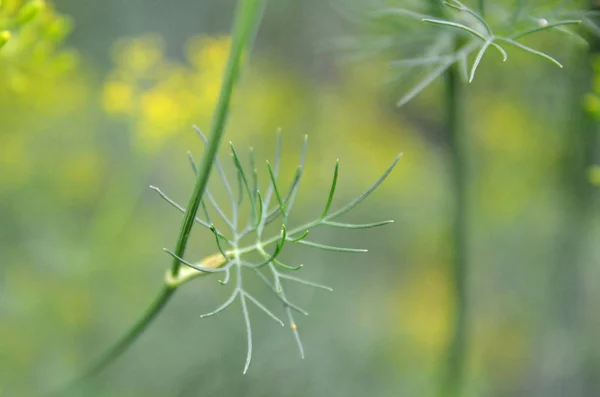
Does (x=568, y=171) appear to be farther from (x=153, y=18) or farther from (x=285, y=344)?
(x=153, y=18)

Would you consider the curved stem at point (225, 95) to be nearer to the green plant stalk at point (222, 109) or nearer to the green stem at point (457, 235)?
the green plant stalk at point (222, 109)

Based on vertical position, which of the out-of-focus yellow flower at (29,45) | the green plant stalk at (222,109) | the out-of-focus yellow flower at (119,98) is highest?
the out-of-focus yellow flower at (119,98)

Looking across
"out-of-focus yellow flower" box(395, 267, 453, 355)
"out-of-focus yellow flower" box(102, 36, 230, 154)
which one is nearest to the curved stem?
"out-of-focus yellow flower" box(102, 36, 230, 154)

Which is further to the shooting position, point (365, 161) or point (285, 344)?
point (365, 161)

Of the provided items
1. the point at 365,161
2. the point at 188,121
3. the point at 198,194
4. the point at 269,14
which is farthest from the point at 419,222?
the point at 198,194

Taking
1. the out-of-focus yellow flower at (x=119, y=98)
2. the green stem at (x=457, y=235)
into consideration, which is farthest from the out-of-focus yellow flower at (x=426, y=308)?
the out-of-focus yellow flower at (x=119, y=98)
